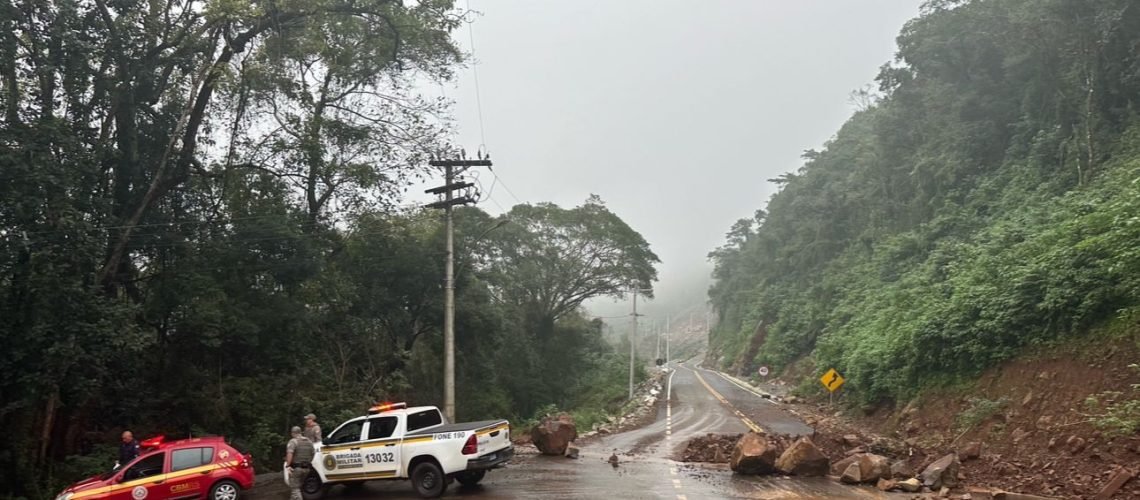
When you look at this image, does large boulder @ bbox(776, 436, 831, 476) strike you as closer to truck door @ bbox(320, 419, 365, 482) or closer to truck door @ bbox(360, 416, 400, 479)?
truck door @ bbox(360, 416, 400, 479)

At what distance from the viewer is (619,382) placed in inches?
2100

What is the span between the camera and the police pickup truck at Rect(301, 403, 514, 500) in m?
12.4

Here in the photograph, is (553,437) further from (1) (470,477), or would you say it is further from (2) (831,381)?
(2) (831,381)

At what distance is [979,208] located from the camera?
106 feet

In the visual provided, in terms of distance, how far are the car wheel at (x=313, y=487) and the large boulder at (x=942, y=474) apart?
11.2 meters

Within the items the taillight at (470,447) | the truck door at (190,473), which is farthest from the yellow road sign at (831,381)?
the truck door at (190,473)

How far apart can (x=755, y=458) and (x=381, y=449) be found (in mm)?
7482

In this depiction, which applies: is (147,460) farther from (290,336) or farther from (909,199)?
(909,199)

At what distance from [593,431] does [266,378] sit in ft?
38.3

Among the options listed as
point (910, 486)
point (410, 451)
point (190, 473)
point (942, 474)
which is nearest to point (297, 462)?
point (410, 451)

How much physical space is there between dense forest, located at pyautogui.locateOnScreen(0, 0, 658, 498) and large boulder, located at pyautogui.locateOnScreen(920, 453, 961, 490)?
1613 cm

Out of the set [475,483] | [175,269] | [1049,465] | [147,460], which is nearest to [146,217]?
[175,269]

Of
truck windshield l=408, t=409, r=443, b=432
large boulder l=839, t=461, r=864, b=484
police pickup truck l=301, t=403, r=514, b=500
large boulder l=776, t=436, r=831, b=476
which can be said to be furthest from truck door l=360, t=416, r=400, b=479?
large boulder l=839, t=461, r=864, b=484

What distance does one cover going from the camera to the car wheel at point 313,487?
1322 centimetres
